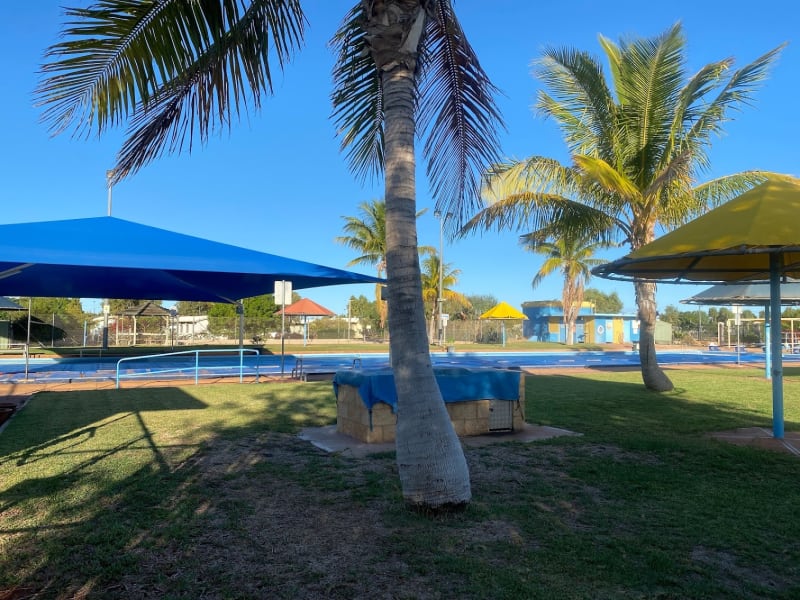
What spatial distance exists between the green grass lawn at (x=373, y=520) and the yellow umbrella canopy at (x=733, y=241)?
2292mm

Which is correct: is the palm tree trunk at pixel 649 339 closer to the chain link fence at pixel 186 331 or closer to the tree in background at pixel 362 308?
the chain link fence at pixel 186 331

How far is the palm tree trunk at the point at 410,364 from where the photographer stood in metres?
4.59

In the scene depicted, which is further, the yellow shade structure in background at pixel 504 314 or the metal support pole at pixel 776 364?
the yellow shade structure in background at pixel 504 314

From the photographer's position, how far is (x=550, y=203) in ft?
45.4

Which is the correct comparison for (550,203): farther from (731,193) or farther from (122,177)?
(122,177)

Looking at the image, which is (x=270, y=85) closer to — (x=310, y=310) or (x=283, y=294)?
(x=283, y=294)

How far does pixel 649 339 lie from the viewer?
1438 centimetres

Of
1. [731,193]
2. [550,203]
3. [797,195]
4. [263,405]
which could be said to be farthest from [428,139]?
[731,193]

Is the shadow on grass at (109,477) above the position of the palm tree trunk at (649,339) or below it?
below

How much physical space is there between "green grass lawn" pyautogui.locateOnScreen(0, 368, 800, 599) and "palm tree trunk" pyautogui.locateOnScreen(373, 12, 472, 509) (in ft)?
0.84

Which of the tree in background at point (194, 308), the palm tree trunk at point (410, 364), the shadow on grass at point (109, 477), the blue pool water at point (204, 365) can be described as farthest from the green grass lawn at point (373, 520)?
the tree in background at point (194, 308)

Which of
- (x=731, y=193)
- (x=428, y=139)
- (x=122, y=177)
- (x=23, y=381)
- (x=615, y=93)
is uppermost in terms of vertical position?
(x=615, y=93)

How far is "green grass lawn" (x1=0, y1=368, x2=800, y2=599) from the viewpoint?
3.54 m

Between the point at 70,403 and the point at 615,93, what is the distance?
1323 cm
